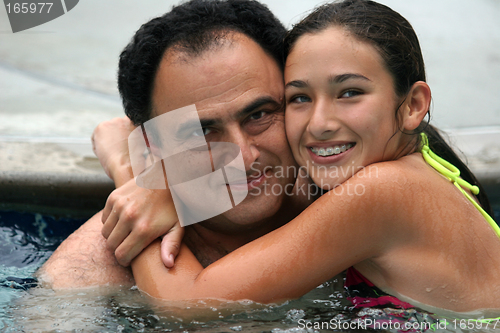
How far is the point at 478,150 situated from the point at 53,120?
381cm

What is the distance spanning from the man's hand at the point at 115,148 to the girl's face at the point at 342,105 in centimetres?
96

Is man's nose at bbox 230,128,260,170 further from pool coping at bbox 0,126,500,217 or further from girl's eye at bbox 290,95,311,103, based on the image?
pool coping at bbox 0,126,500,217

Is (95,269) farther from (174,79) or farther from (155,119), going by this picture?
(174,79)

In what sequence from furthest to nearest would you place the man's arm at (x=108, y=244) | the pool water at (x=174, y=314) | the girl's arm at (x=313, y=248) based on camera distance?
the man's arm at (x=108, y=244) < the pool water at (x=174, y=314) < the girl's arm at (x=313, y=248)

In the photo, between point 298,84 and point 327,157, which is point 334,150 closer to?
point 327,157

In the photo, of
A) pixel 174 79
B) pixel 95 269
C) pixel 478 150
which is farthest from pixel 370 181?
pixel 478 150

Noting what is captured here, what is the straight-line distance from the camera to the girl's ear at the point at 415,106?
2.17 metres

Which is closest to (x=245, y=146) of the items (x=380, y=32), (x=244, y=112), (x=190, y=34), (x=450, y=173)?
(x=244, y=112)

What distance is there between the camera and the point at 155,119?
239 centimetres

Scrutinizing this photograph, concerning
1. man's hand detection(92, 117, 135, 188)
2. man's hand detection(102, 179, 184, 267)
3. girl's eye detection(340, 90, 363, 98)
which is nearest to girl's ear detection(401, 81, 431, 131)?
girl's eye detection(340, 90, 363, 98)

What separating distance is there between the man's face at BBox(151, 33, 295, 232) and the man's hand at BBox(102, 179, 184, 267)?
26 cm

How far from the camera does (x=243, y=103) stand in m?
2.16

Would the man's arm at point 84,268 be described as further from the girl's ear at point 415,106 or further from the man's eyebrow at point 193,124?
the girl's ear at point 415,106

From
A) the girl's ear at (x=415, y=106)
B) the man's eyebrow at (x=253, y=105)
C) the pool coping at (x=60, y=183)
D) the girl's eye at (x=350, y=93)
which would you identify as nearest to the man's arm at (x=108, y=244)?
the man's eyebrow at (x=253, y=105)
